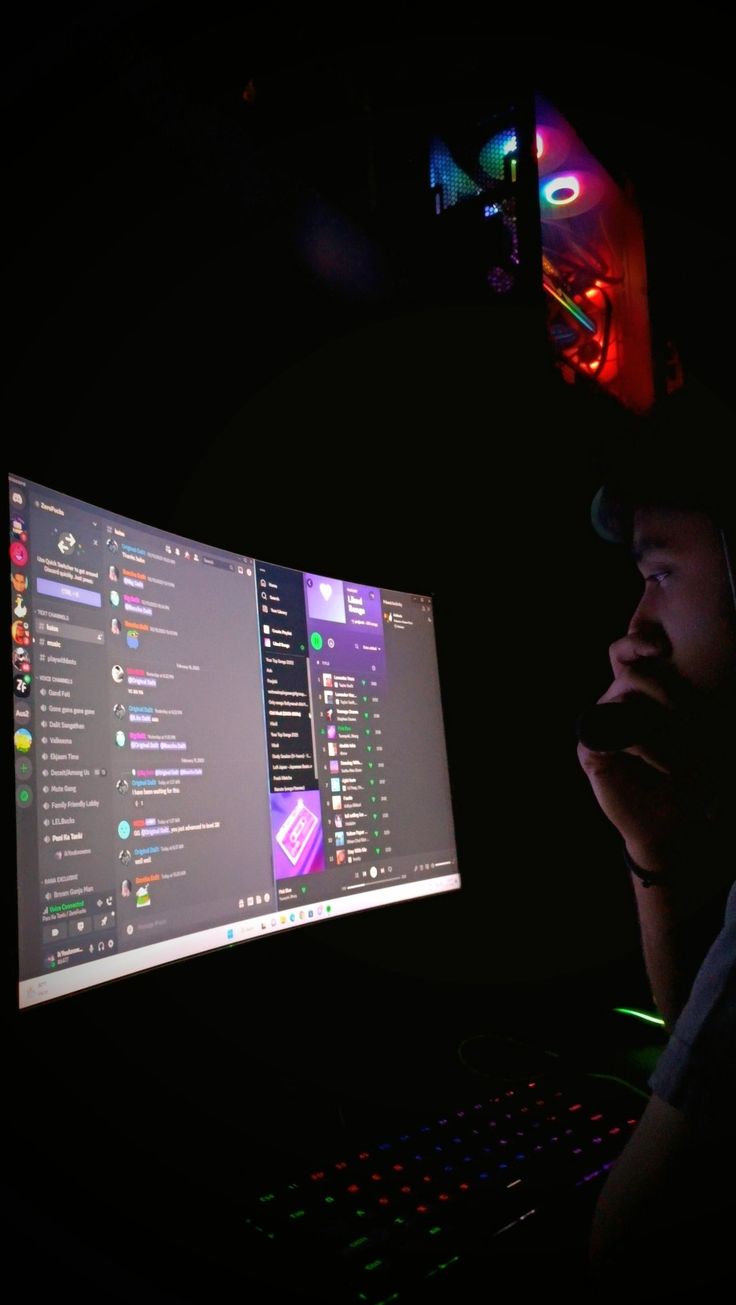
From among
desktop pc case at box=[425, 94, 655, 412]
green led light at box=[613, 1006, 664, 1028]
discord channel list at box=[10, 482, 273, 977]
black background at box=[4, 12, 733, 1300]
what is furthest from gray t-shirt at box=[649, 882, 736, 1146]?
desktop pc case at box=[425, 94, 655, 412]

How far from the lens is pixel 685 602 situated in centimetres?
122

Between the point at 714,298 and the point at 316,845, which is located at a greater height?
the point at 714,298

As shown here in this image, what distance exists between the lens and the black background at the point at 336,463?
74 centimetres

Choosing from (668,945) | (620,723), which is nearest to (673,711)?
(620,723)

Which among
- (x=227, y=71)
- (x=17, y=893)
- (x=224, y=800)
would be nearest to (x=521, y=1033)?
(x=224, y=800)

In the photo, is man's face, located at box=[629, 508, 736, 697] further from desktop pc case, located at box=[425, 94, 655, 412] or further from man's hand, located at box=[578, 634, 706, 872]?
desktop pc case, located at box=[425, 94, 655, 412]

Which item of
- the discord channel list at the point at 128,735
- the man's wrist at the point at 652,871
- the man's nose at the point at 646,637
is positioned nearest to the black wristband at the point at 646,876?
the man's wrist at the point at 652,871

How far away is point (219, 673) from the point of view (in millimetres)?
793

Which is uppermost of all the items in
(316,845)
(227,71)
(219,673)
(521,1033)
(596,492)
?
(227,71)

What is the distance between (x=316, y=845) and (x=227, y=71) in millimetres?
938

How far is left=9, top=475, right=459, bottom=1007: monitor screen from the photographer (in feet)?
1.97

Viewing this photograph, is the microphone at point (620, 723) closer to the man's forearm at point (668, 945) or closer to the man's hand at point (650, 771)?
the man's hand at point (650, 771)

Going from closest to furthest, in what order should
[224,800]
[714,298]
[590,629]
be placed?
[224,800] < [590,629] < [714,298]

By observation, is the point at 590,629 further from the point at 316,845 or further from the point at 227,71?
the point at 227,71
